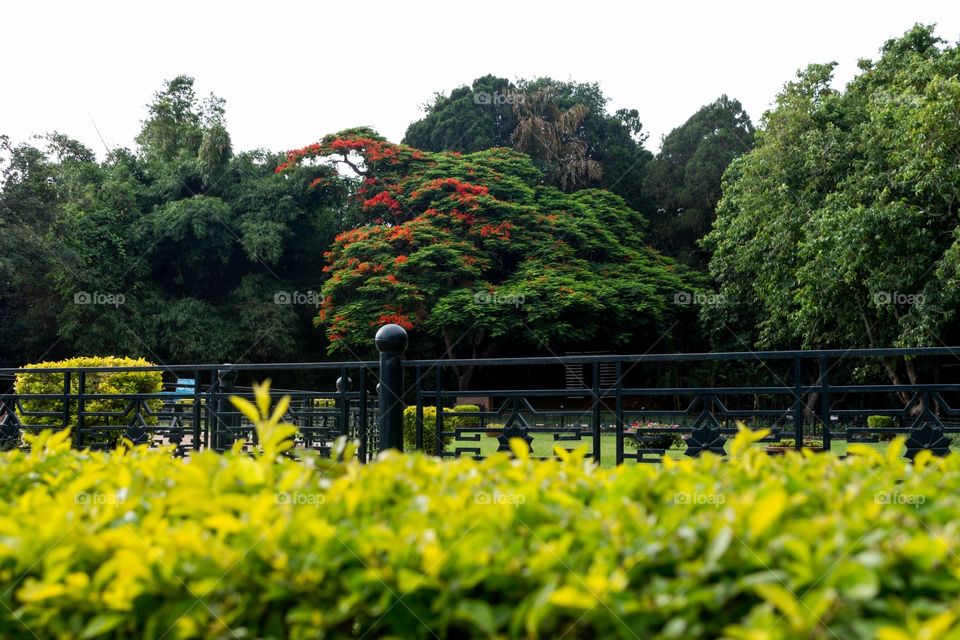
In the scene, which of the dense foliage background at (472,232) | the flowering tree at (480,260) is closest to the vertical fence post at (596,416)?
the dense foliage background at (472,232)

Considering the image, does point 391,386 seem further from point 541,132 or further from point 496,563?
point 541,132

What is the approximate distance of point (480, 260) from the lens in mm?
20281

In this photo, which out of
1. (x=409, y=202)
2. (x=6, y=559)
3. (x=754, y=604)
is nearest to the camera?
(x=754, y=604)

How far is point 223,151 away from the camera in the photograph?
22.4m

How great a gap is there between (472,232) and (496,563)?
64.3 ft

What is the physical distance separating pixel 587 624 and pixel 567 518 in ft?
0.64

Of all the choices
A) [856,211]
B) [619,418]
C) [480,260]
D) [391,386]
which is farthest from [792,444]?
[480,260]

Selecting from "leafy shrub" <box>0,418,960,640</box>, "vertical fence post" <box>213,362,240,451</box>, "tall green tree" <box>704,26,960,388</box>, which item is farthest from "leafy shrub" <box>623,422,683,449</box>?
"tall green tree" <box>704,26,960,388</box>

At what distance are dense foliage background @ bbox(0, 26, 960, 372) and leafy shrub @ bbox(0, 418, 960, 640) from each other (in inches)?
594

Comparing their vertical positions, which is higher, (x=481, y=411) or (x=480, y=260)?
(x=480, y=260)

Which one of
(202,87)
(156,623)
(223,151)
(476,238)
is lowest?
(156,623)

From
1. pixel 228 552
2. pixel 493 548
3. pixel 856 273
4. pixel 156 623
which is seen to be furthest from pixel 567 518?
pixel 856 273

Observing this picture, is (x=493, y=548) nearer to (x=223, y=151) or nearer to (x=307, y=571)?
(x=307, y=571)

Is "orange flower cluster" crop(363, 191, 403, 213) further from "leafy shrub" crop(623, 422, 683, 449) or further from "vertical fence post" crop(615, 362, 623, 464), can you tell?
"vertical fence post" crop(615, 362, 623, 464)
